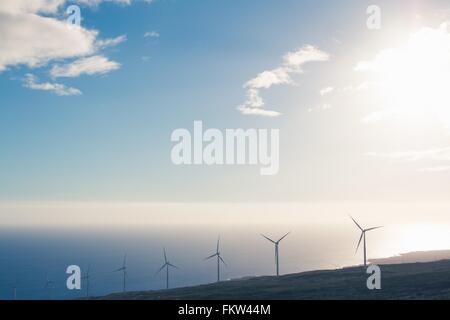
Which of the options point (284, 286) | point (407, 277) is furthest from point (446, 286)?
point (284, 286)
